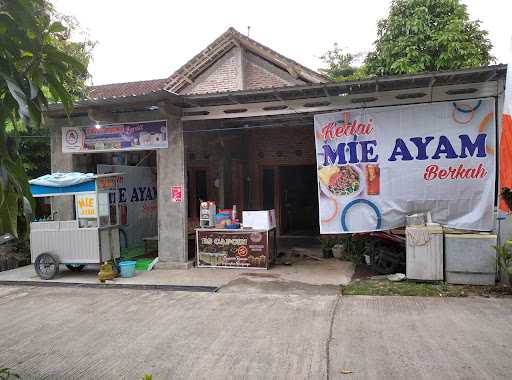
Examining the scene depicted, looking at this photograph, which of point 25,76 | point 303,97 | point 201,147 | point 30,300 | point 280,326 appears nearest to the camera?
point 25,76

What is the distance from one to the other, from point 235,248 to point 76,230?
11.1 ft

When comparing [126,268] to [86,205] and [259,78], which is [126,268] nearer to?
[86,205]

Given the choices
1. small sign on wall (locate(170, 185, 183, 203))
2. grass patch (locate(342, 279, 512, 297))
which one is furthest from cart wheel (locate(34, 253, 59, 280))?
grass patch (locate(342, 279, 512, 297))

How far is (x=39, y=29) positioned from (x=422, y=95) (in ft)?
24.7

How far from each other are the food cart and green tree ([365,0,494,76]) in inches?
411

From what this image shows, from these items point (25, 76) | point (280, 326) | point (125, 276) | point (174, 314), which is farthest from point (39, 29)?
point (125, 276)

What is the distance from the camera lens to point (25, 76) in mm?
2195

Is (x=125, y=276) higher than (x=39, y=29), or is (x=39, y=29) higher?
(x=39, y=29)

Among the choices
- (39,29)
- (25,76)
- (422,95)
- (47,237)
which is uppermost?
(422,95)

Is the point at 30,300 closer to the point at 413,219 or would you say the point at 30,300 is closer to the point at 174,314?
the point at 174,314

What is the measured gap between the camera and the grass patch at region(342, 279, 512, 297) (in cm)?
717

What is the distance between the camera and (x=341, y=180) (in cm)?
882

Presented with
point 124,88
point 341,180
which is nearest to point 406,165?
point 341,180

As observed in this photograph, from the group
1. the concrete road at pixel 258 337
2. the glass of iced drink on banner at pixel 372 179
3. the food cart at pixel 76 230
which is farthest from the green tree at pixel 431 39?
the food cart at pixel 76 230
